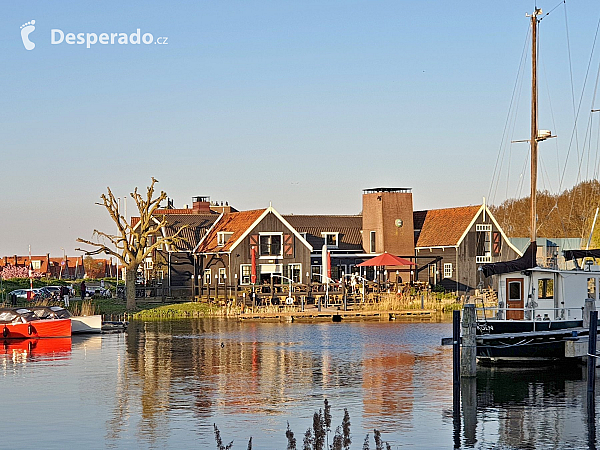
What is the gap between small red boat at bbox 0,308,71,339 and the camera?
46.9m

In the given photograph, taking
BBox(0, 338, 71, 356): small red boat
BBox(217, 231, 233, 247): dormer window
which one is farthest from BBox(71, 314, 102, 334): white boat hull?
BBox(217, 231, 233, 247): dormer window

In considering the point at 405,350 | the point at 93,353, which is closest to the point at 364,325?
the point at 405,350

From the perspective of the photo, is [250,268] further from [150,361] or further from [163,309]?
[150,361]

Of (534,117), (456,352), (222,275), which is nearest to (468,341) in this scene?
(456,352)

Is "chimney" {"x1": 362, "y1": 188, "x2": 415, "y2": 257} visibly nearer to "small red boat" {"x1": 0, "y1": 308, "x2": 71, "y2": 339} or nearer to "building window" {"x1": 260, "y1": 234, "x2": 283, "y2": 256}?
"building window" {"x1": 260, "y1": 234, "x2": 283, "y2": 256}

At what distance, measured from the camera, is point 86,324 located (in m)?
50.2

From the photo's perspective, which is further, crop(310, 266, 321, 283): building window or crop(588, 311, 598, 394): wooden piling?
crop(310, 266, 321, 283): building window

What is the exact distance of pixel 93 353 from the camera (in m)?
40.1

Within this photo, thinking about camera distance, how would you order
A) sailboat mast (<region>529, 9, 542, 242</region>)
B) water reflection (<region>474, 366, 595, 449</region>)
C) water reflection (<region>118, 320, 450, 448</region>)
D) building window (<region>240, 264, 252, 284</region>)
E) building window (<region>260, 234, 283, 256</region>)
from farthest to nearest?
1. building window (<region>260, 234, 283, 256</region>)
2. building window (<region>240, 264, 252, 284</region>)
3. sailboat mast (<region>529, 9, 542, 242</region>)
4. water reflection (<region>118, 320, 450, 448</region>)
5. water reflection (<region>474, 366, 595, 449</region>)

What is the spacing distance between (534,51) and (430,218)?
45.2 meters

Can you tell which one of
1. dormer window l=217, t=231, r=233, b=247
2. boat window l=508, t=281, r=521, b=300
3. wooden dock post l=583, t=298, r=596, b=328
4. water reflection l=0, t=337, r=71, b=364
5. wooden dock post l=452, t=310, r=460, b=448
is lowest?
water reflection l=0, t=337, r=71, b=364

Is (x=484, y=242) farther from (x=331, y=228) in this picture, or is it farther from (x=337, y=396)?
(x=337, y=396)

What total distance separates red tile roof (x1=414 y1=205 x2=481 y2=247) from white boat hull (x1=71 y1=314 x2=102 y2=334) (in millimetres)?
36316

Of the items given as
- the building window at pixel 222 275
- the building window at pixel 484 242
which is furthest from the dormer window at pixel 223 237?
the building window at pixel 484 242
